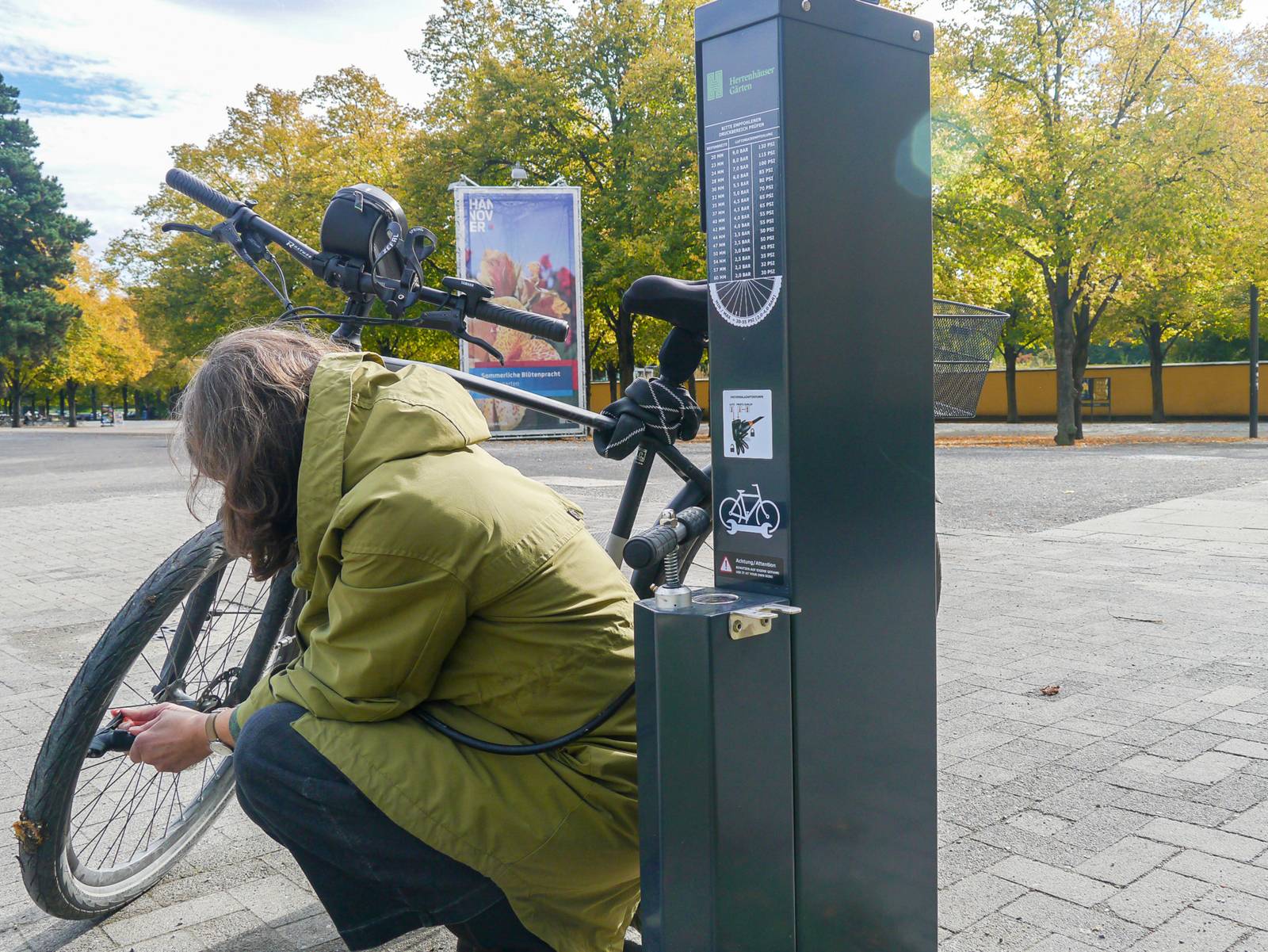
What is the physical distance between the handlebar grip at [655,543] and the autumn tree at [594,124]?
83.2 feet

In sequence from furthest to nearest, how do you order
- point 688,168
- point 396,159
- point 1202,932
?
1. point 396,159
2. point 688,168
3. point 1202,932

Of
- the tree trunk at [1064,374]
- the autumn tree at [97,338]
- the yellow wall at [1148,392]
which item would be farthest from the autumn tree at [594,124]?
the autumn tree at [97,338]

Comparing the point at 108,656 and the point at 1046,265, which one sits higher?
the point at 1046,265

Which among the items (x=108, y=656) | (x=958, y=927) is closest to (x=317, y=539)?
(x=108, y=656)

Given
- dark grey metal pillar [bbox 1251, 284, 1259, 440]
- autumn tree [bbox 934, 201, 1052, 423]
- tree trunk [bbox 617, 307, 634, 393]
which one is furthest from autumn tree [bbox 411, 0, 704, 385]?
dark grey metal pillar [bbox 1251, 284, 1259, 440]

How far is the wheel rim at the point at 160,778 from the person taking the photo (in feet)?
8.87

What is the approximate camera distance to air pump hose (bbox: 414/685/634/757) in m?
1.94

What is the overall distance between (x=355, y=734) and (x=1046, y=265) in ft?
76.4

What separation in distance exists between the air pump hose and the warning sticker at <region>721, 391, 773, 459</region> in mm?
529

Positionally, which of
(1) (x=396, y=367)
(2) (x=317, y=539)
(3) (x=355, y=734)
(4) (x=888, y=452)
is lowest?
(3) (x=355, y=734)

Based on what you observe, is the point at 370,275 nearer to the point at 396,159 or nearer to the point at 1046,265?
the point at 1046,265

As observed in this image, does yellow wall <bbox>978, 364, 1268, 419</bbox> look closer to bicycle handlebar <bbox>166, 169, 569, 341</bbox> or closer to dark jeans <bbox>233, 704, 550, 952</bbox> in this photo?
bicycle handlebar <bbox>166, 169, 569, 341</bbox>

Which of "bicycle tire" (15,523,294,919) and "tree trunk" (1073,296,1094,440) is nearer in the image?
"bicycle tire" (15,523,294,919)

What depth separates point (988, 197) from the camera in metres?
22.7
